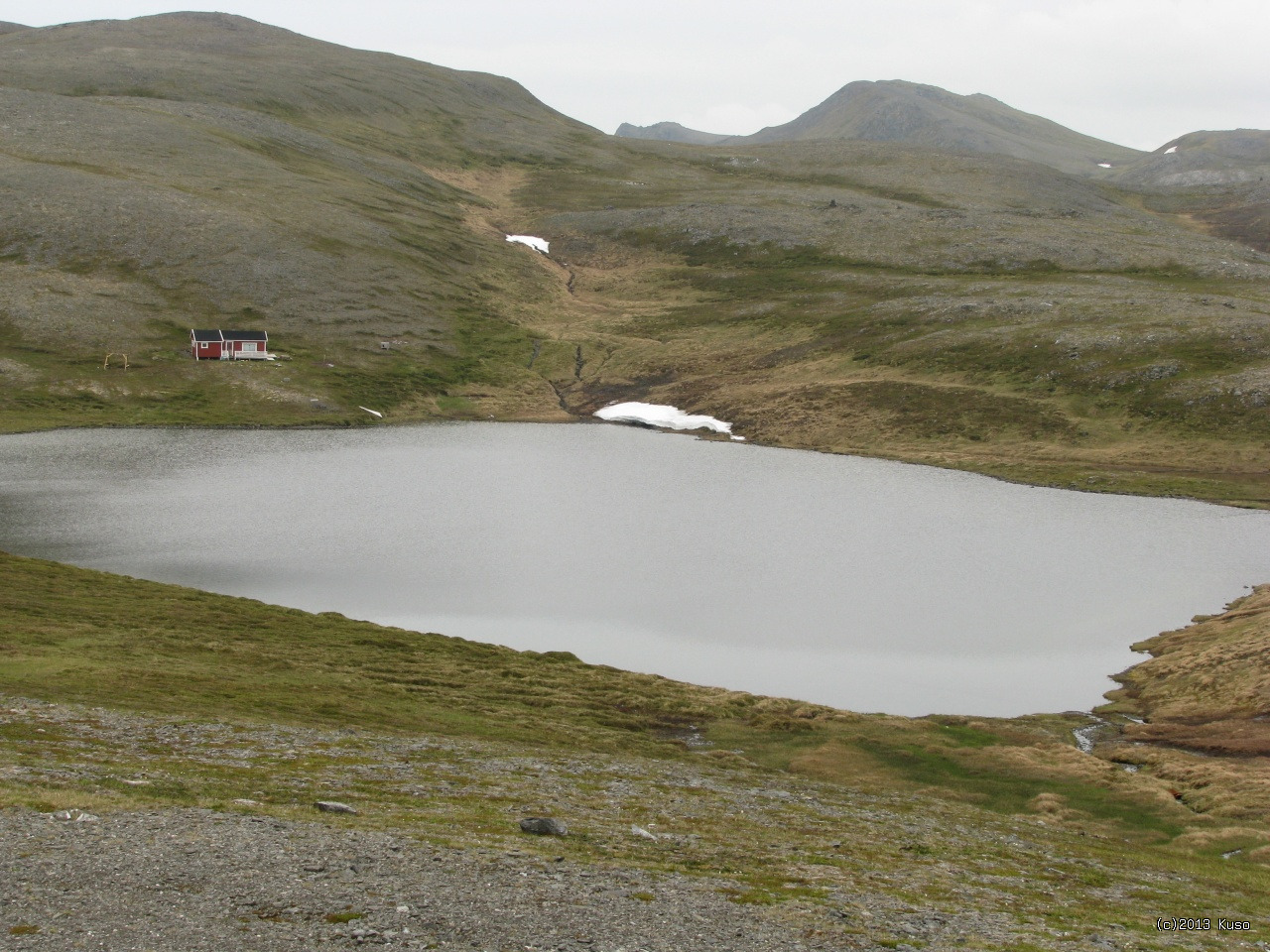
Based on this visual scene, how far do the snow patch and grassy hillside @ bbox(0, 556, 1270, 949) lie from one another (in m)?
79.8

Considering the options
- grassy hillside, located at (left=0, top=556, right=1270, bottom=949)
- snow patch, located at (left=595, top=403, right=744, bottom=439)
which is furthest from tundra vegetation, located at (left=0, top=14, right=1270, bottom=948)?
snow patch, located at (left=595, top=403, right=744, bottom=439)

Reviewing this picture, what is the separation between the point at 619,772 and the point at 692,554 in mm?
37940

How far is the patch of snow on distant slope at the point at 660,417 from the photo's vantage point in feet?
426

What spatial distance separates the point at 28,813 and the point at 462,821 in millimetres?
8806

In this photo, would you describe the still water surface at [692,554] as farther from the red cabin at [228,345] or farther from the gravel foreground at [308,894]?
the gravel foreground at [308,894]

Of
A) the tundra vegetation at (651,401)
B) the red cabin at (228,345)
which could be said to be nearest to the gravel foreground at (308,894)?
the tundra vegetation at (651,401)

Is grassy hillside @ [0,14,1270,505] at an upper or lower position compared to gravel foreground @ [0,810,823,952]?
upper

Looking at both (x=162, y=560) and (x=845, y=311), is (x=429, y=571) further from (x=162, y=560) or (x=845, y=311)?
(x=845, y=311)

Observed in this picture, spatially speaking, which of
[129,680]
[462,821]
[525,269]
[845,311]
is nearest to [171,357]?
[525,269]

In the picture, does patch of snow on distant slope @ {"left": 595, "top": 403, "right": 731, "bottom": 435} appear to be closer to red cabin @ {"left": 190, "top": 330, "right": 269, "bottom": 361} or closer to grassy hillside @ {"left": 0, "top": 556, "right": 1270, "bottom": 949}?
red cabin @ {"left": 190, "top": 330, "right": 269, "bottom": 361}

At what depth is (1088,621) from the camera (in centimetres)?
6166

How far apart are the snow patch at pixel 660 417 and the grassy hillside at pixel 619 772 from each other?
A: 3143 inches

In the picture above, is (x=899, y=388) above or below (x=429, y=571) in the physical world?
above

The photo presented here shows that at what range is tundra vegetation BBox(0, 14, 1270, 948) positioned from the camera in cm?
2759
